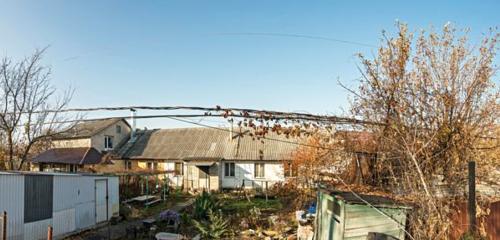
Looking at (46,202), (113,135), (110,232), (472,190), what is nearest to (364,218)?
(472,190)

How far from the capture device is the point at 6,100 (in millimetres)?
19625

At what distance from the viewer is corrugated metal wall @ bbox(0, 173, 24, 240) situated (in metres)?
10.3

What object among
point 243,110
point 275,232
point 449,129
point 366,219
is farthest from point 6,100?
point 449,129

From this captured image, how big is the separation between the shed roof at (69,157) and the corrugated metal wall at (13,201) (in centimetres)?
1554

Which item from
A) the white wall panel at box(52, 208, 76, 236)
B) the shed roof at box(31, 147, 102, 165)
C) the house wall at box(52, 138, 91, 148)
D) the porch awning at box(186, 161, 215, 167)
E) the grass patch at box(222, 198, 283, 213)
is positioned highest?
the house wall at box(52, 138, 91, 148)

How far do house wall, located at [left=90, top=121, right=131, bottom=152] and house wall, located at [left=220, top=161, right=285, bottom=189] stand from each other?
12144 millimetres

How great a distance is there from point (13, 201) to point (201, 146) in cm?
2059

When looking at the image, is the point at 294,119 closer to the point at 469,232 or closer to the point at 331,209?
the point at 331,209

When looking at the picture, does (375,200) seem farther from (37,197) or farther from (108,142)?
(108,142)

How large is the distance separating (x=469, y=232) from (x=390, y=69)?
12.1 feet

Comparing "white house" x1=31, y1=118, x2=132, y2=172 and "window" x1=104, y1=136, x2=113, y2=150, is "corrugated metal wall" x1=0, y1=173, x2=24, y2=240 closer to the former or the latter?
"white house" x1=31, y1=118, x2=132, y2=172

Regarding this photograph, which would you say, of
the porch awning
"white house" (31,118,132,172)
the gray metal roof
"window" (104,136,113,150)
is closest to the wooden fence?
the gray metal roof

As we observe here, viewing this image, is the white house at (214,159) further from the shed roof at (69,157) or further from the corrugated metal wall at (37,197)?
the corrugated metal wall at (37,197)

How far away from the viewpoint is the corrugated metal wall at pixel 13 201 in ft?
33.9
